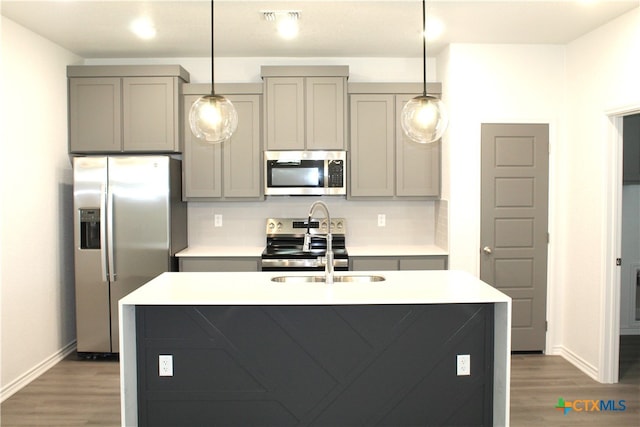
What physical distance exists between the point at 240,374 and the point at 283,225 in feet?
7.51

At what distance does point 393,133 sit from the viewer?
478 centimetres

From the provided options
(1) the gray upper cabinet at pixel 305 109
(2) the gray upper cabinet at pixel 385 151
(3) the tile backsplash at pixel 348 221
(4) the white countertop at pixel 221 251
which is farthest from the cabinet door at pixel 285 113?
(4) the white countertop at pixel 221 251

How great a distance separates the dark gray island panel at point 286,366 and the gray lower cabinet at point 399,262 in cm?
172

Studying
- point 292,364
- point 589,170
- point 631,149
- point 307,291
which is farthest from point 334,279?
point 631,149

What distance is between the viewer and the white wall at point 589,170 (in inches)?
146

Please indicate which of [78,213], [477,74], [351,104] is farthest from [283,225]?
[477,74]

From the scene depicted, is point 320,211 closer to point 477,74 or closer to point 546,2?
point 477,74

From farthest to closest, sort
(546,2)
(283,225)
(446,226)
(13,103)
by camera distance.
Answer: (283,225), (446,226), (13,103), (546,2)

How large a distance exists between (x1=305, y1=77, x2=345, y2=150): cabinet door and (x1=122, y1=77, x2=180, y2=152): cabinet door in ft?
3.95

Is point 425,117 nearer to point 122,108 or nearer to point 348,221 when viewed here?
point 348,221

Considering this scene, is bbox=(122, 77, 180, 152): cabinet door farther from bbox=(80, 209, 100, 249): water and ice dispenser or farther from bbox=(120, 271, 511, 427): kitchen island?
bbox=(120, 271, 511, 427): kitchen island

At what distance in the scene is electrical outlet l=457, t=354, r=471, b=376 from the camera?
289cm

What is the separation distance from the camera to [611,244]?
3873mm

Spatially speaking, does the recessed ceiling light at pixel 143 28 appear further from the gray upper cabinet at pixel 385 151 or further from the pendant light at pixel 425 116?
the pendant light at pixel 425 116
